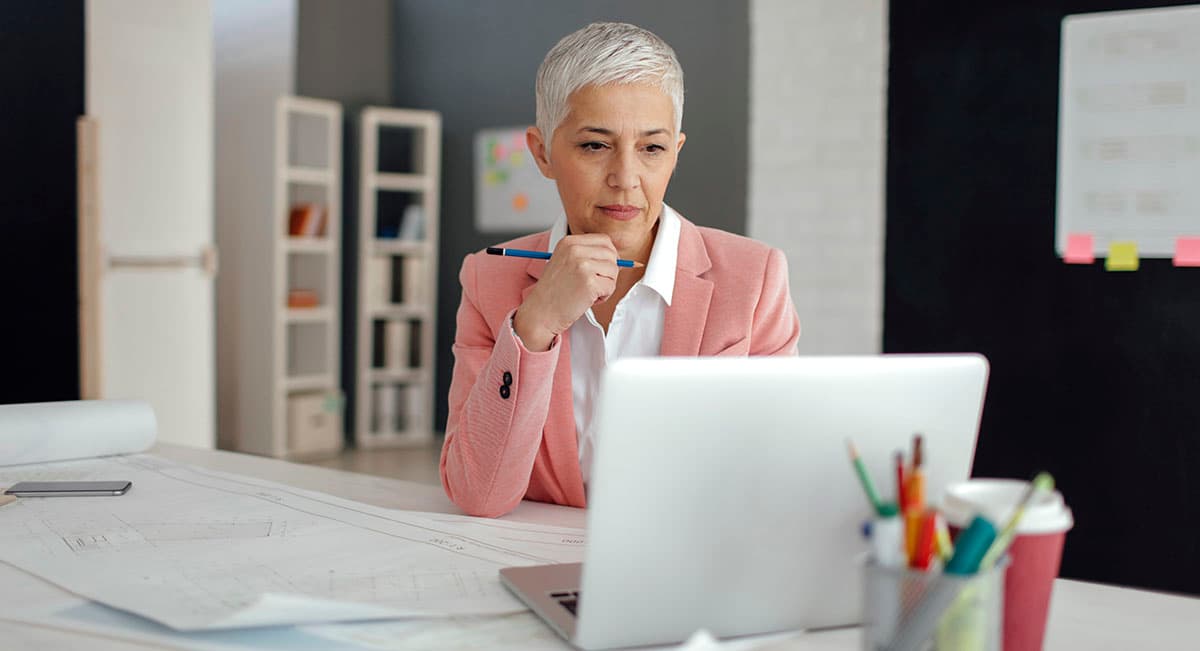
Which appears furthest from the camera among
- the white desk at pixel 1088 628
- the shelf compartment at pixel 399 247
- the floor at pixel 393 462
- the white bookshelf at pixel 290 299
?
the shelf compartment at pixel 399 247

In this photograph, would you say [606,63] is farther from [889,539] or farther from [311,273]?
[311,273]

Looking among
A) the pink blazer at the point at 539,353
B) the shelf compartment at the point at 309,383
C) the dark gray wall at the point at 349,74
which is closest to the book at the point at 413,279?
the dark gray wall at the point at 349,74

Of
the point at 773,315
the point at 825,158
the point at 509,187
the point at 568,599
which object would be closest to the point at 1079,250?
the point at 825,158

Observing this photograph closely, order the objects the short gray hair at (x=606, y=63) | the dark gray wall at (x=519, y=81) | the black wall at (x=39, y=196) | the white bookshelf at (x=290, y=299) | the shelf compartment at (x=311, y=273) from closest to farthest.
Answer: the short gray hair at (x=606, y=63) → the black wall at (x=39, y=196) → the dark gray wall at (x=519, y=81) → the white bookshelf at (x=290, y=299) → the shelf compartment at (x=311, y=273)

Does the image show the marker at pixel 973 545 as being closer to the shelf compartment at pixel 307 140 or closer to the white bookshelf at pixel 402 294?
the white bookshelf at pixel 402 294

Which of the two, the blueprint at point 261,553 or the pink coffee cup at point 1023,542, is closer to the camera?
the pink coffee cup at point 1023,542

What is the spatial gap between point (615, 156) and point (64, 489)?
0.90 m

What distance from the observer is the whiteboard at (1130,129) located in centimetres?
309

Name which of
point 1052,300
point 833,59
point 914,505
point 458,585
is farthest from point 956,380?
point 833,59

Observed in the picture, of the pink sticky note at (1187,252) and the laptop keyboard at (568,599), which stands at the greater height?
the pink sticky note at (1187,252)

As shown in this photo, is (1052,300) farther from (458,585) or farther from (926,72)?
(458,585)

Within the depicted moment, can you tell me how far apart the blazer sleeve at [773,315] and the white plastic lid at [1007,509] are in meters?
0.83

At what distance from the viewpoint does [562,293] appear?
137 cm

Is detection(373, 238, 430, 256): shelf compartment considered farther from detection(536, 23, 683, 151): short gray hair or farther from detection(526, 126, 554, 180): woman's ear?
detection(536, 23, 683, 151): short gray hair
